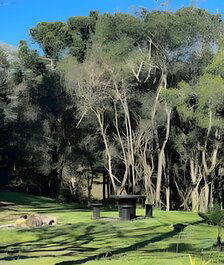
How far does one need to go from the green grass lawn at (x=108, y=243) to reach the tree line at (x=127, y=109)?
39.0 feet

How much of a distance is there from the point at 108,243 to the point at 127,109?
1750cm

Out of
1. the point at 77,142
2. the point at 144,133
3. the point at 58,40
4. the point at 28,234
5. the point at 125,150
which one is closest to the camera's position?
the point at 28,234

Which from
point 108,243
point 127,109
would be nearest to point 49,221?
point 108,243

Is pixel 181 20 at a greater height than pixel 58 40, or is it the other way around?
pixel 58 40

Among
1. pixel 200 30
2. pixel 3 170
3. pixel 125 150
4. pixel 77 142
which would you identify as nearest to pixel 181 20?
pixel 200 30

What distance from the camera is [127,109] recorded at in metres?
26.7

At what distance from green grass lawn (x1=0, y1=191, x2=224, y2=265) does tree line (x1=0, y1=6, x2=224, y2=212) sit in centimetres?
1189

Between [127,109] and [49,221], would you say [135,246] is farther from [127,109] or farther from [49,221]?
[127,109]

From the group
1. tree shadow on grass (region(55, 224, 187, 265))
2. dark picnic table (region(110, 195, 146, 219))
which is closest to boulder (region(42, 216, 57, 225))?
dark picnic table (region(110, 195, 146, 219))

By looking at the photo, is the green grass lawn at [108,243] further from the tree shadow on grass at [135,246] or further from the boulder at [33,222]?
the boulder at [33,222]

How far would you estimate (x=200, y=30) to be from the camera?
25922 millimetres

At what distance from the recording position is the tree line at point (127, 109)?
25.9m

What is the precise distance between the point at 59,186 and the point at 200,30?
15.3 m

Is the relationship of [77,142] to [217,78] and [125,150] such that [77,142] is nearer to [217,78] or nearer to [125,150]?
[125,150]
